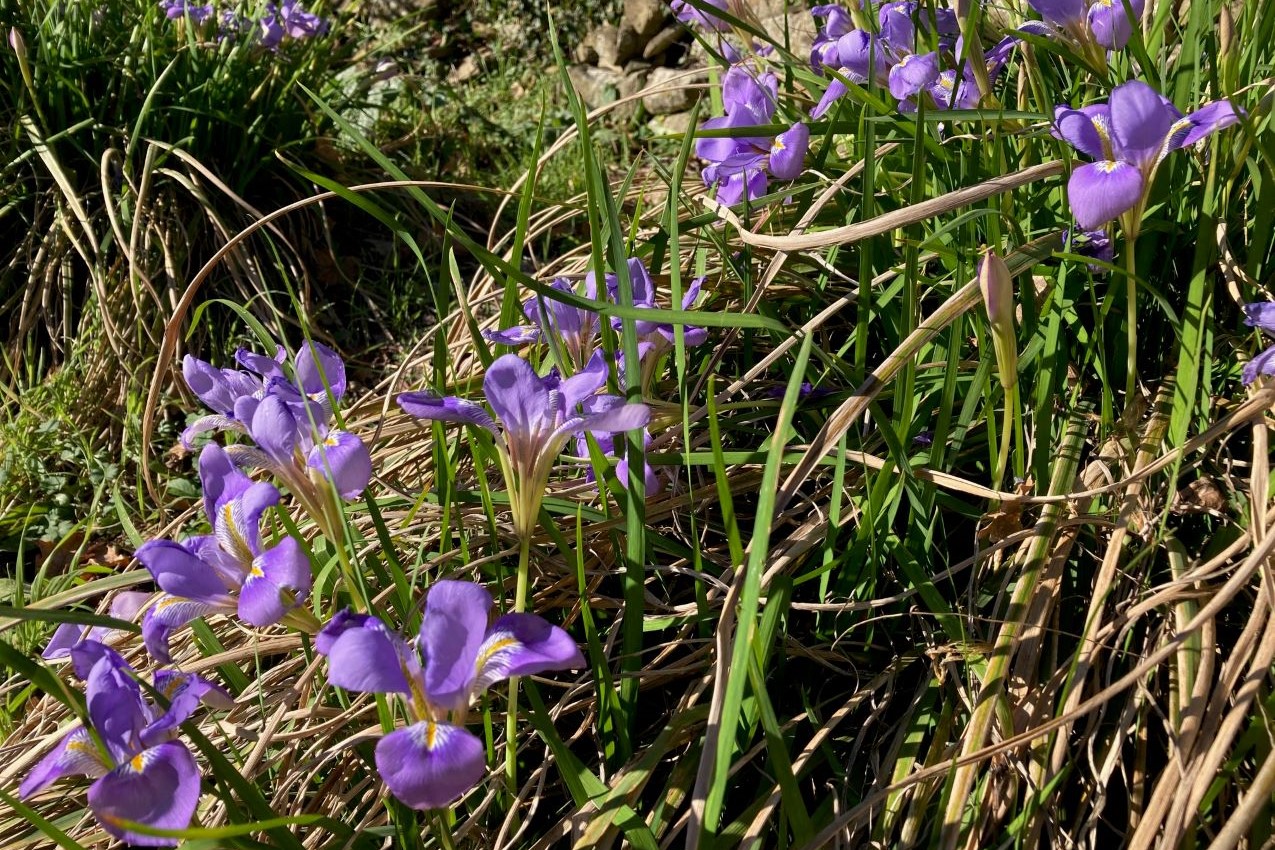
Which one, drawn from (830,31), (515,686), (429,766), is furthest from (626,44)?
(429,766)

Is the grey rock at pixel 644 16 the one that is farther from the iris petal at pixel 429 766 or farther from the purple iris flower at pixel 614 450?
the iris petal at pixel 429 766

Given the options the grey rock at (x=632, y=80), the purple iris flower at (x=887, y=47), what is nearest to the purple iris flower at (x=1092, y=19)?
the purple iris flower at (x=887, y=47)

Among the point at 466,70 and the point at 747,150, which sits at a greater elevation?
the point at 747,150

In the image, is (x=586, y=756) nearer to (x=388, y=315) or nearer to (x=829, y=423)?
(x=829, y=423)

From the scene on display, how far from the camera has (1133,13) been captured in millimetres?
1311

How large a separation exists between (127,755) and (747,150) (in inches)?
46.7

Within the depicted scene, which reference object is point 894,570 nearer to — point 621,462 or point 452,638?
point 621,462

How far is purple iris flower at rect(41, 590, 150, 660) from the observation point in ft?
3.72

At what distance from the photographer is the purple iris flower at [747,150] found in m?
1.57

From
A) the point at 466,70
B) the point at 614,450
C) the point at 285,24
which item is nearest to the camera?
the point at 614,450

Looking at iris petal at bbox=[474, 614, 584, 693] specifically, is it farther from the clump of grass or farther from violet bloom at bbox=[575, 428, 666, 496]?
violet bloom at bbox=[575, 428, 666, 496]

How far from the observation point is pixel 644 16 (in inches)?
153

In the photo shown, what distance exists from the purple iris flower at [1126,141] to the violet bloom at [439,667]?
0.73 meters

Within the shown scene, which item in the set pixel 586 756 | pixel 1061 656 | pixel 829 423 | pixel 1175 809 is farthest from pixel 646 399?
pixel 1175 809
